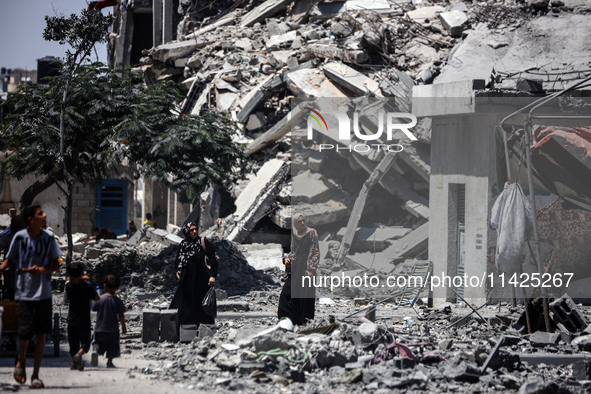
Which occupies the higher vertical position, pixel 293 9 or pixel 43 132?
pixel 293 9

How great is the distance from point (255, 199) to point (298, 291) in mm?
7665

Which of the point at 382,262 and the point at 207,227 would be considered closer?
the point at 382,262

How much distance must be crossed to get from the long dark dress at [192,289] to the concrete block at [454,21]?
428 inches

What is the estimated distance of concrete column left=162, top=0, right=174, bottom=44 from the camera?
92.0 feet

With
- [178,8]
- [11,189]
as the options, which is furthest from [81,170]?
[178,8]

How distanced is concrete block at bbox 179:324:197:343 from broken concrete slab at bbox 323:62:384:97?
901 cm

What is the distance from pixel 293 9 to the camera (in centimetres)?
2475

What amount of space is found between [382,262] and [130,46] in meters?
20.3

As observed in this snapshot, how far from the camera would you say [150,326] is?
7875mm

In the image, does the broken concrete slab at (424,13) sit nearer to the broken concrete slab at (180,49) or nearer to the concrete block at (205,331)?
the broken concrete slab at (180,49)

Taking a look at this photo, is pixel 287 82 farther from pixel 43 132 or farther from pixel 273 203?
pixel 43 132

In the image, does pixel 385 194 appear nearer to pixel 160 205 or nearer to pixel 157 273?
pixel 157 273

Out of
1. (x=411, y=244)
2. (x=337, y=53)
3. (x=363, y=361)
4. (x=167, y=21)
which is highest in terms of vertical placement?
(x=167, y=21)

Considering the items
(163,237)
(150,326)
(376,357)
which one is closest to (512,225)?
(376,357)
